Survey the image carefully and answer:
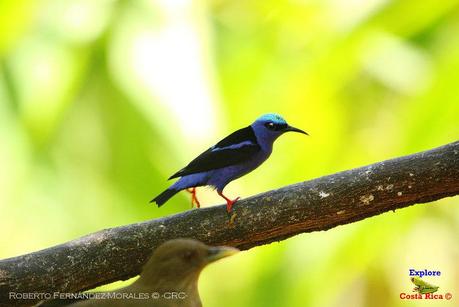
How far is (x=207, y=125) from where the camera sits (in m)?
4.61

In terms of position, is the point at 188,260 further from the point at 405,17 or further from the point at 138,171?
Answer: the point at 405,17

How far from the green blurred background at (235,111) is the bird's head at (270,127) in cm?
162

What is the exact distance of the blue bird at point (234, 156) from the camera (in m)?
2.88

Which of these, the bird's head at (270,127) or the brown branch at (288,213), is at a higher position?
the bird's head at (270,127)

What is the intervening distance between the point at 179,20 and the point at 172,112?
71 centimetres

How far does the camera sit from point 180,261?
1607 millimetres

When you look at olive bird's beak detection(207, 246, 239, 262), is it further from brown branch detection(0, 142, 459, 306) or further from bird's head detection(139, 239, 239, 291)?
brown branch detection(0, 142, 459, 306)

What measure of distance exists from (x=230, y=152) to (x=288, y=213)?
0.38m

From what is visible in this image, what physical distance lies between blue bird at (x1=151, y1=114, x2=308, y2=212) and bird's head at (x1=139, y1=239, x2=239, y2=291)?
1.18 meters

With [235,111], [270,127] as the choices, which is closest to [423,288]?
[270,127]

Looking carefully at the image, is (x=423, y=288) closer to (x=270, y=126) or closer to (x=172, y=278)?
(x=270, y=126)

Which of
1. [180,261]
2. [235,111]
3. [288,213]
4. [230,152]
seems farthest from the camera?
[235,111]

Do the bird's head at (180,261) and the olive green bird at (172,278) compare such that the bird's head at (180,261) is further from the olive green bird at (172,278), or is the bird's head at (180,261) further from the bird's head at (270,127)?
the bird's head at (270,127)

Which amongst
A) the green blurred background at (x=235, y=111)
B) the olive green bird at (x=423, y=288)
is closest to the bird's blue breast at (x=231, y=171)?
the olive green bird at (x=423, y=288)
